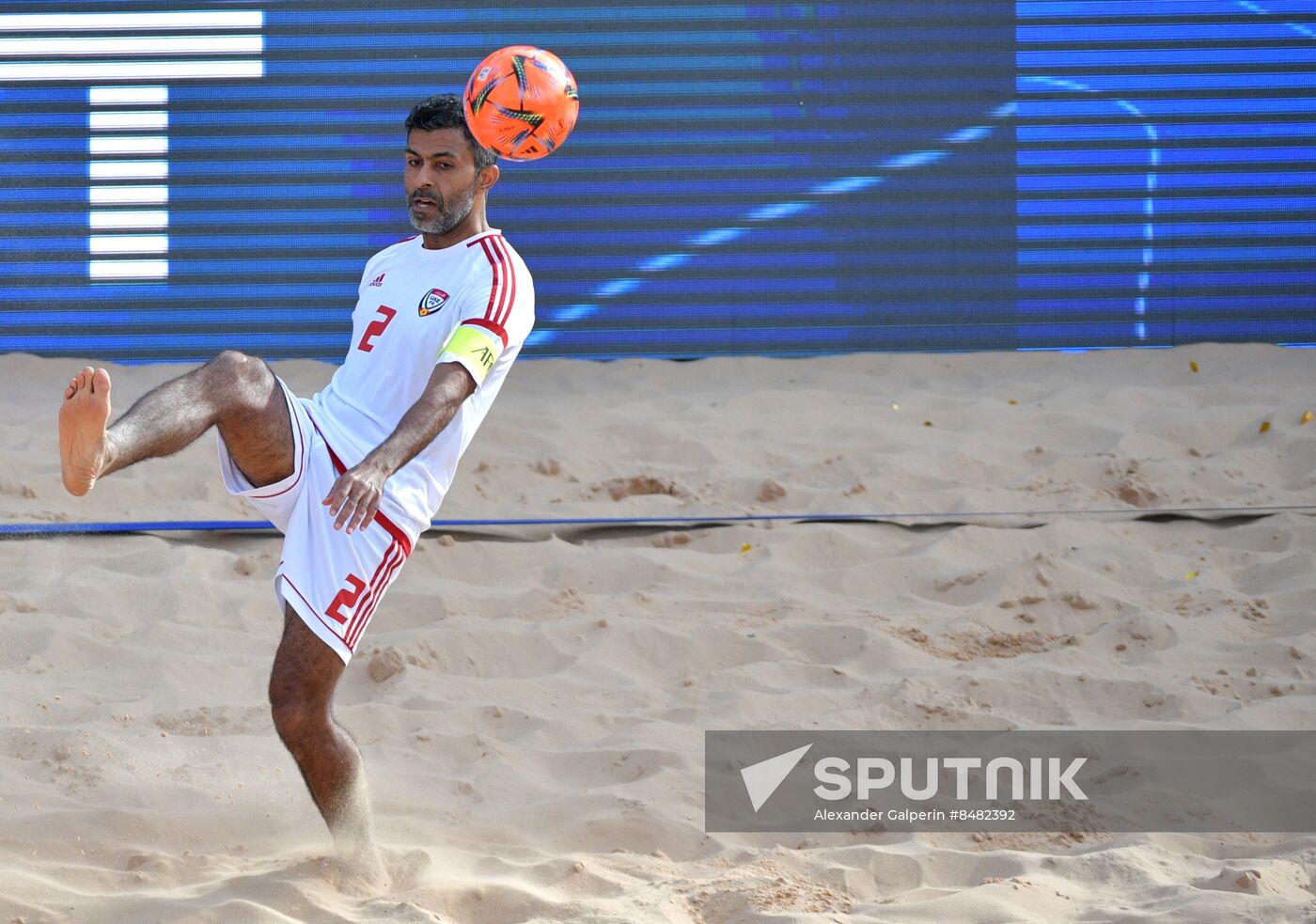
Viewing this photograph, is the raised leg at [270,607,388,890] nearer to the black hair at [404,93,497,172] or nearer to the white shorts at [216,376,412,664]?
the white shorts at [216,376,412,664]

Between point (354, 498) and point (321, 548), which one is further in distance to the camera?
point (321, 548)

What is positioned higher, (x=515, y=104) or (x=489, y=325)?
(x=515, y=104)

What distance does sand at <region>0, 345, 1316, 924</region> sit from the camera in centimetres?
292

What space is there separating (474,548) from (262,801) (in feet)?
4.90

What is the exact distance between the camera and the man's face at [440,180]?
3.19m

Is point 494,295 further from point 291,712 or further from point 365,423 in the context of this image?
point 291,712

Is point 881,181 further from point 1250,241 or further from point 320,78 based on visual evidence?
point 320,78

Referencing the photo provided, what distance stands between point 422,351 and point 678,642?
55.3 inches

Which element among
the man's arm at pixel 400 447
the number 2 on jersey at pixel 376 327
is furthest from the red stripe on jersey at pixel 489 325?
the number 2 on jersey at pixel 376 327

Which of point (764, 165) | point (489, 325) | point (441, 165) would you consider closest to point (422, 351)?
point (489, 325)

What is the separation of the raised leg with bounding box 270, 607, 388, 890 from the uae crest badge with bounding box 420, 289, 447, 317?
719mm

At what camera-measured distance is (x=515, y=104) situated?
3.14m

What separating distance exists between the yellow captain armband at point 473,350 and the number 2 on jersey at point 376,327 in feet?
0.90

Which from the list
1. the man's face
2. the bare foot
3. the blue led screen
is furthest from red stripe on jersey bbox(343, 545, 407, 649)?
the blue led screen
